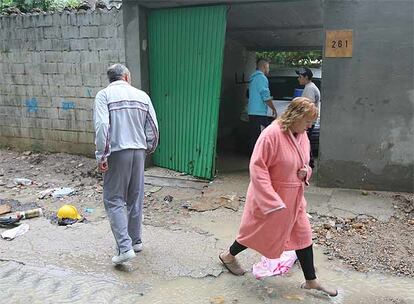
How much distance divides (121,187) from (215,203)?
1.90 metres

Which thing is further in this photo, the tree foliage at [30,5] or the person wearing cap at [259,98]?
the tree foliage at [30,5]

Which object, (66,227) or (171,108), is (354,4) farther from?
(66,227)

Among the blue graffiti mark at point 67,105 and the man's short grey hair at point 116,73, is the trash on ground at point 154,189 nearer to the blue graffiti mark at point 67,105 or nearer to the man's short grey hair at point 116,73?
the blue graffiti mark at point 67,105

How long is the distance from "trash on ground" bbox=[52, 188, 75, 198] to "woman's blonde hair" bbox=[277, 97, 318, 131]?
12.1ft

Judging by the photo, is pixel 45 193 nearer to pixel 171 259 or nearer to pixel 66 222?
pixel 66 222

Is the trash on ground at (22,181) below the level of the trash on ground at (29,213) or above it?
above

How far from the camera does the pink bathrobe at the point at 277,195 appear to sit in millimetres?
3049

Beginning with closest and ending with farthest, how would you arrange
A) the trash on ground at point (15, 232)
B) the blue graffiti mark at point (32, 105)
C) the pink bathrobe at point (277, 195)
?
the pink bathrobe at point (277, 195), the trash on ground at point (15, 232), the blue graffiti mark at point (32, 105)

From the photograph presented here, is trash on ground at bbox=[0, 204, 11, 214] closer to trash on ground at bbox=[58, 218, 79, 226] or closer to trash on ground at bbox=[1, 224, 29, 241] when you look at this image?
trash on ground at bbox=[1, 224, 29, 241]

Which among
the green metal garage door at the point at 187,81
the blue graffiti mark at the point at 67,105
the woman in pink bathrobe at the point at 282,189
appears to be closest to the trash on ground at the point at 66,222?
the green metal garage door at the point at 187,81

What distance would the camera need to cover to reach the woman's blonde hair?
10.0 feet

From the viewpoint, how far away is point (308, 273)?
10.8 feet

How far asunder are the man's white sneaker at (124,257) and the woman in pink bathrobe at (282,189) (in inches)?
40.4

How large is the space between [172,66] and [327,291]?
4.27m
